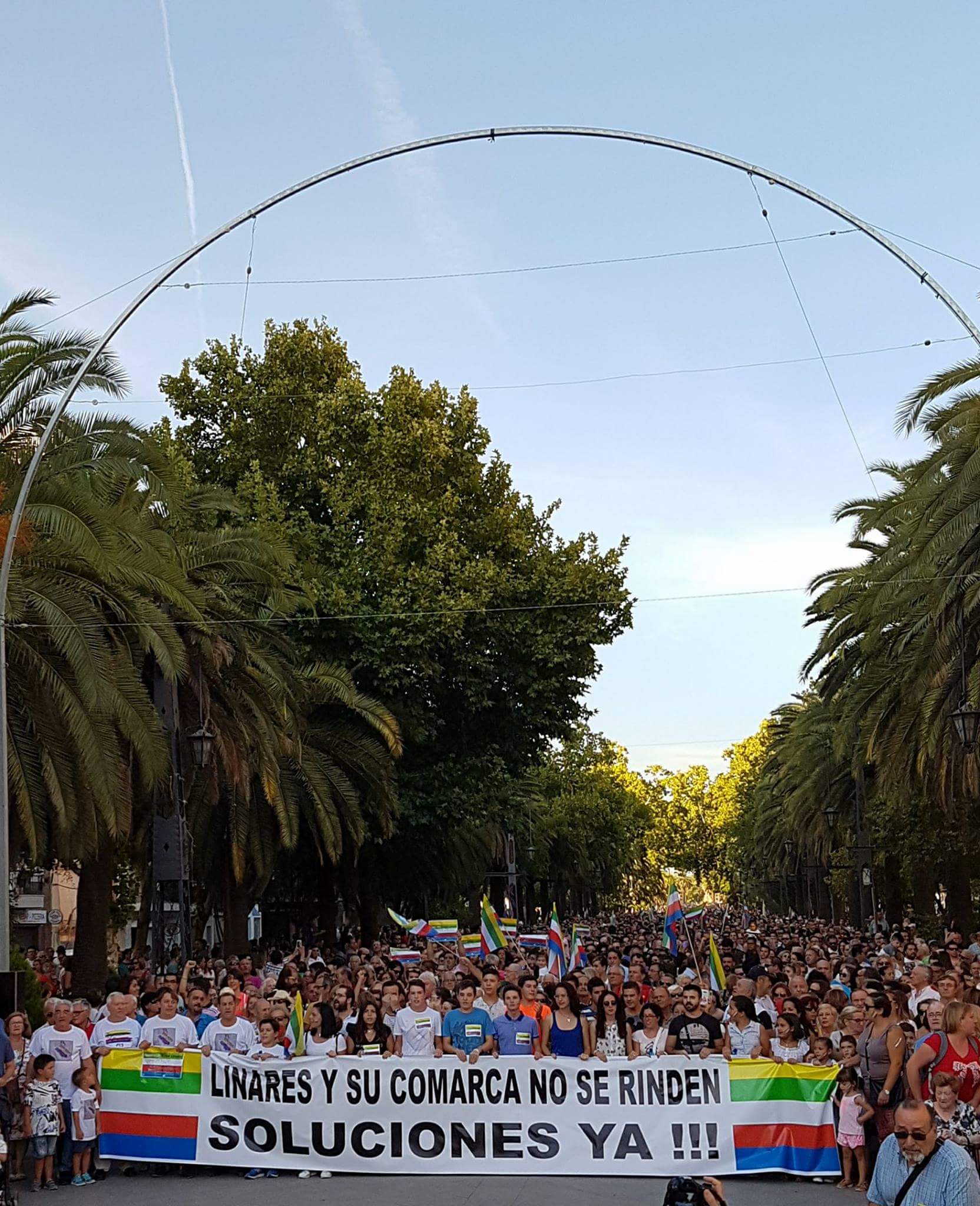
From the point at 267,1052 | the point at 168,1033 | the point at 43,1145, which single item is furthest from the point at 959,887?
the point at 43,1145

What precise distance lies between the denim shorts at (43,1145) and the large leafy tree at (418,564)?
829 inches

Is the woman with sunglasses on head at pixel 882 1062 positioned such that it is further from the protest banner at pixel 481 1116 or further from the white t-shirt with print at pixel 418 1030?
the white t-shirt with print at pixel 418 1030

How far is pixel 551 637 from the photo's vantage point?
35.9 m

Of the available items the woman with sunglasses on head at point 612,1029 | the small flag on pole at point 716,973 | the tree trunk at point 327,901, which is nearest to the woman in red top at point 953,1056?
the woman with sunglasses on head at point 612,1029

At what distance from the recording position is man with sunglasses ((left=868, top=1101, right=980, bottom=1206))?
6.50 metres

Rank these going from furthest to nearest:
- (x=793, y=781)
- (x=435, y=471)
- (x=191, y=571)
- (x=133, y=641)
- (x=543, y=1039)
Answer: (x=793, y=781)
(x=435, y=471)
(x=191, y=571)
(x=133, y=641)
(x=543, y=1039)

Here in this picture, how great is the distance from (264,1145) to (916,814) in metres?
32.0

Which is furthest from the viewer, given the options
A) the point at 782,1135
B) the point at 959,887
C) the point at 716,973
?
the point at 959,887

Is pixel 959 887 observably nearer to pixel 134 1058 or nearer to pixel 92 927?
pixel 92 927

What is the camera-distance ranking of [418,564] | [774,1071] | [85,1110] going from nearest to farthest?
[774,1071] → [85,1110] → [418,564]

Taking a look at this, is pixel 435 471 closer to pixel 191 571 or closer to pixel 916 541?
pixel 191 571

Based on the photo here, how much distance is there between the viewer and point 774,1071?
1189 cm

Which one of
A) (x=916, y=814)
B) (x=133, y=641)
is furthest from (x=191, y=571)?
(x=916, y=814)

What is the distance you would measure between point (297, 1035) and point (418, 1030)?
3.41 ft
